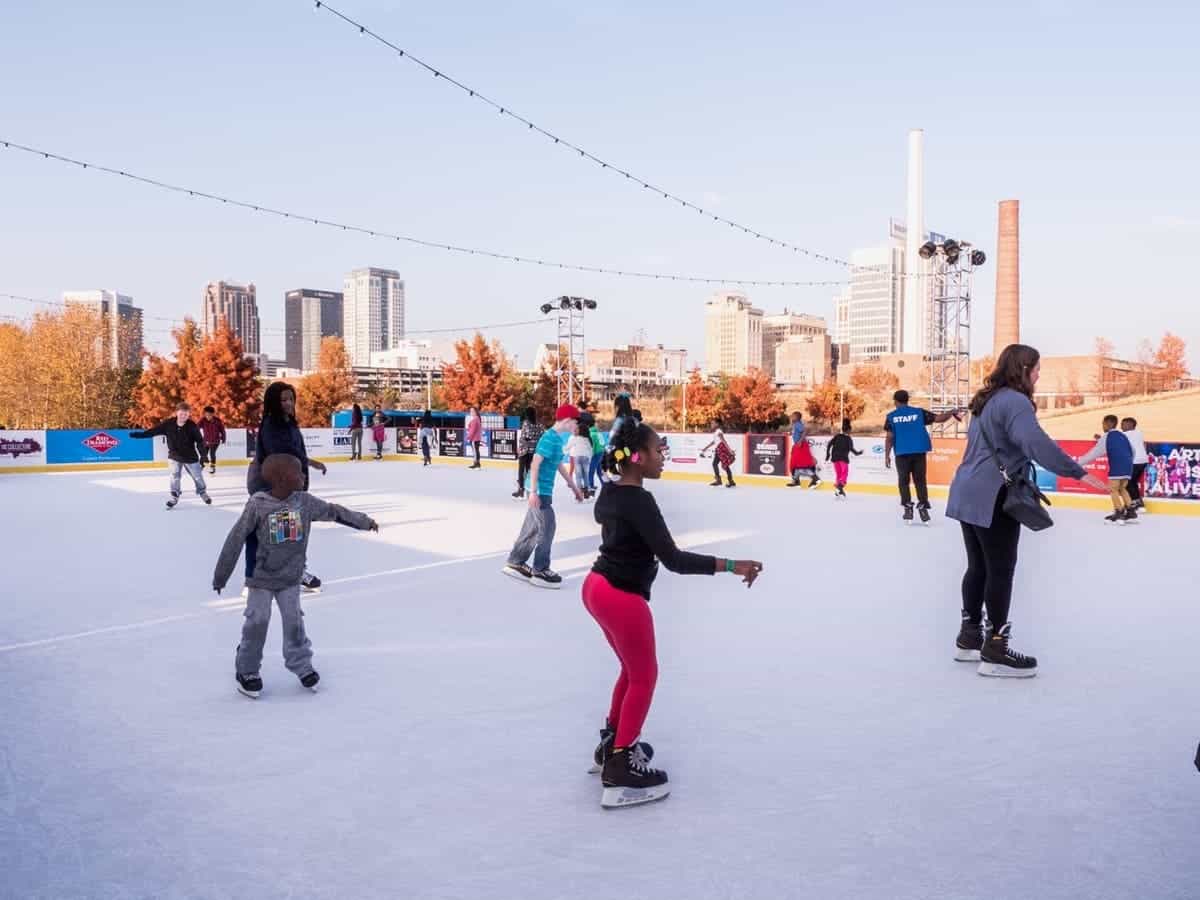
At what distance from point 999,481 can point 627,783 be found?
2881mm

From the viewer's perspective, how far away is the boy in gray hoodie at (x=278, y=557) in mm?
4695

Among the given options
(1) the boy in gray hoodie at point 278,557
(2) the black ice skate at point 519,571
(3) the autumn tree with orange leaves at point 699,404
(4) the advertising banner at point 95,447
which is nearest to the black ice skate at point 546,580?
(2) the black ice skate at point 519,571

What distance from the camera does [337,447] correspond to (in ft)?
104

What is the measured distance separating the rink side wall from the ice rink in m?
9.02

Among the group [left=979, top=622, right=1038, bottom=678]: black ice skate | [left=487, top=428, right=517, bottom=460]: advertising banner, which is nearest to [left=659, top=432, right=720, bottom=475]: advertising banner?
[left=487, top=428, right=517, bottom=460]: advertising banner

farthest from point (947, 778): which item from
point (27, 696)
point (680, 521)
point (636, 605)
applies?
point (680, 521)

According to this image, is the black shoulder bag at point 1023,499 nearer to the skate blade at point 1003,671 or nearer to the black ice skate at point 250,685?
the skate blade at point 1003,671

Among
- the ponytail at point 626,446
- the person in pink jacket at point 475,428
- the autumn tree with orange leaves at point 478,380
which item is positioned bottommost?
the person in pink jacket at point 475,428

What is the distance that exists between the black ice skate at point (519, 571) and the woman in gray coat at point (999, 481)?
13.1 ft

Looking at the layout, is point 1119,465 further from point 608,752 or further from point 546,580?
point 608,752

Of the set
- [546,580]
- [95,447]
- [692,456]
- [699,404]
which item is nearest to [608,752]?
[546,580]

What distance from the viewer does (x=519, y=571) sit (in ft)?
27.1

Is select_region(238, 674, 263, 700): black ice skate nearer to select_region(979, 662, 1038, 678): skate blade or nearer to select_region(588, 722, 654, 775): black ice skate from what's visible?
select_region(588, 722, 654, 775): black ice skate

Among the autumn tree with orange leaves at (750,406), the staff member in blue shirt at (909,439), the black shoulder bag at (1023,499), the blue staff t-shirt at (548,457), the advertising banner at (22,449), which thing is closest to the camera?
the black shoulder bag at (1023,499)
